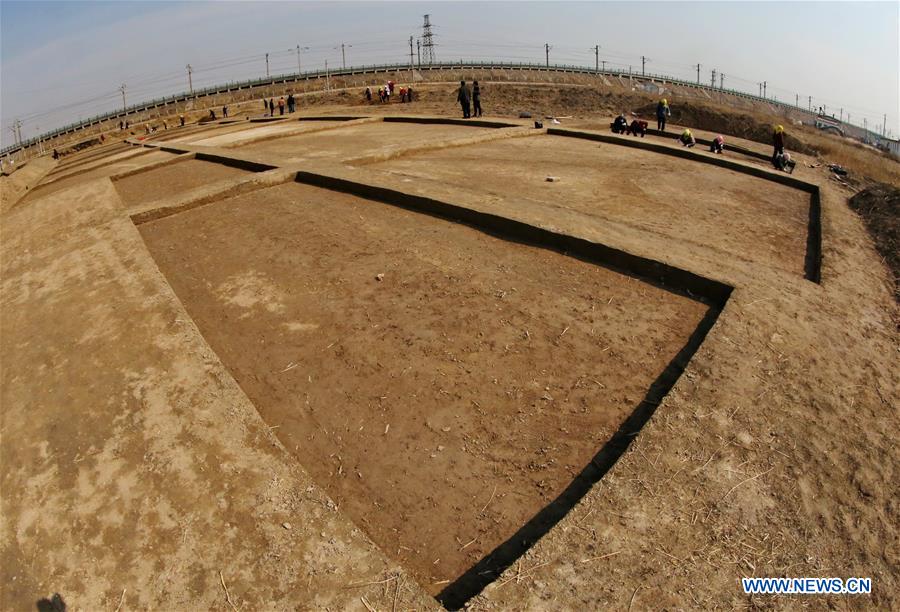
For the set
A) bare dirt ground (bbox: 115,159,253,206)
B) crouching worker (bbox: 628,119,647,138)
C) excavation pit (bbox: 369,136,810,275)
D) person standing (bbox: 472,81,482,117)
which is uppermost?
person standing (bbox: 472,81,482,117)

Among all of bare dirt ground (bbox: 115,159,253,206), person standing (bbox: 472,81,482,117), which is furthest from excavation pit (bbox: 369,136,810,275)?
person standing (bbox: 472,81,482,117)

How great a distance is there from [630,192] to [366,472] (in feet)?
21.8

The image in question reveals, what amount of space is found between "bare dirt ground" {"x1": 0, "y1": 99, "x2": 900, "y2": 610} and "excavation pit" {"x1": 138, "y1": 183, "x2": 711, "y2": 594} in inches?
→ 1.8

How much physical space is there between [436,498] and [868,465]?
2.43m

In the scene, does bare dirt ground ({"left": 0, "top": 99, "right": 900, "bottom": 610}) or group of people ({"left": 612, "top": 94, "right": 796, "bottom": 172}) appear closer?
bare dirt ground ({"left": 0, "top": 99, "right": 900, "bottom": 610})

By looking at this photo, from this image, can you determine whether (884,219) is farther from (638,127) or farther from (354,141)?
(354,141)

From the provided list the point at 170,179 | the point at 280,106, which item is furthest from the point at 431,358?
the point at 280,106

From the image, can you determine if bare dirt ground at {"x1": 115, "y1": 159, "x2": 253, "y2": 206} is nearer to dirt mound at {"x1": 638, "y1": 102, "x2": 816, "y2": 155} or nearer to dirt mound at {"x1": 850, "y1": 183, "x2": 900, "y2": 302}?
dirt mound at {"x1": 850, "y1": 183, "x2": 900, "y2": 302}

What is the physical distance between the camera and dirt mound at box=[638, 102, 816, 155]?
53.3 feet

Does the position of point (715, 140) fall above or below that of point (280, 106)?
below

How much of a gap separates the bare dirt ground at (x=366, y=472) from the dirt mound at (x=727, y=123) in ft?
44.6

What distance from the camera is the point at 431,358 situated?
3.94 meters

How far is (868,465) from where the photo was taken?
3.01m

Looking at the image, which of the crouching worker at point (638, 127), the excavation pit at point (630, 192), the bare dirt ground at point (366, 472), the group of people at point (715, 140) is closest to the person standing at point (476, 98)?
the group of people at point (715, 140)
